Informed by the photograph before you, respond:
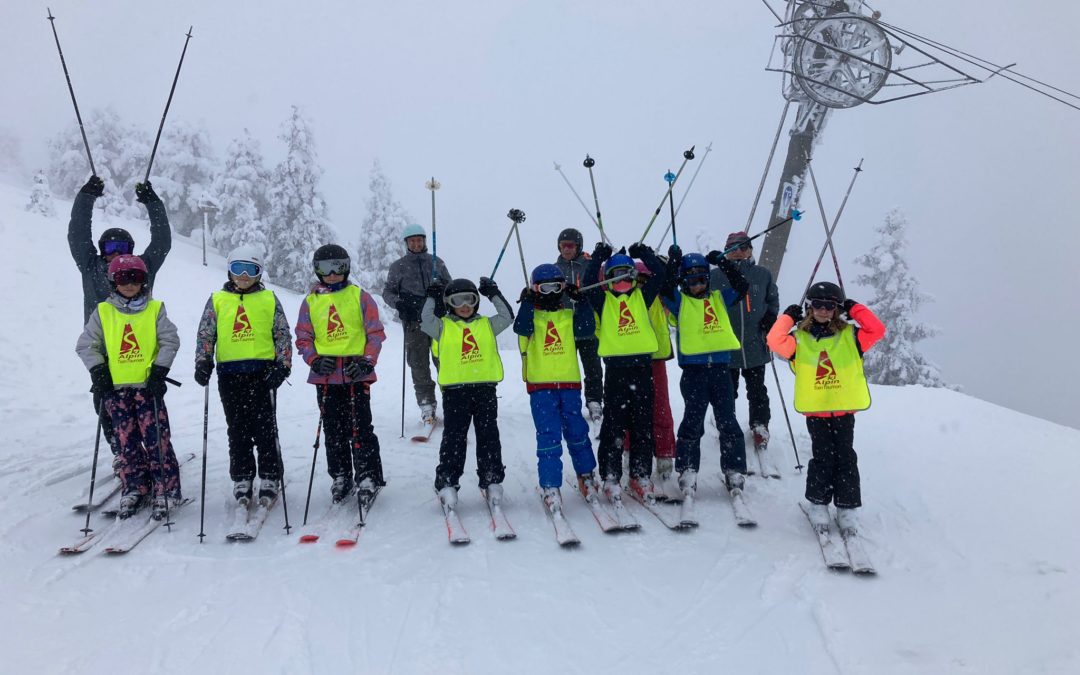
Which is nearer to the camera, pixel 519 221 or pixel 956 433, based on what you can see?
pixel 519 221

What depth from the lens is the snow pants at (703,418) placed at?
5504 millimetres

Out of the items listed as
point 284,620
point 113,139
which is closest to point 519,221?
point 284,620

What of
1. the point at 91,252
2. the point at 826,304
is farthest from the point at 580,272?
the point at 91,252

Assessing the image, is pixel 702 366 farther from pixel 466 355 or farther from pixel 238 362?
pixel 238 362

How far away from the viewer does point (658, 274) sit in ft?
18.3

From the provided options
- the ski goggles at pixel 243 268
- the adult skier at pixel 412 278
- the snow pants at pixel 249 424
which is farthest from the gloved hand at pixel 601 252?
the snow pants at pixel 249 424

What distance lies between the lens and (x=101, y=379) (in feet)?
16.7

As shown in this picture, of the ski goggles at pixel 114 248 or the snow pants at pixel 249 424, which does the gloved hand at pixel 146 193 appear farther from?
the snow pants at pixel 249 424

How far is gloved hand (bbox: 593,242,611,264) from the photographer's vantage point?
5.61 meters

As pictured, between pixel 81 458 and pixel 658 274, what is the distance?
6.59 m

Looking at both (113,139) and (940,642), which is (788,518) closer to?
(940,642)

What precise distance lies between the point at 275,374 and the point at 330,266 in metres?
1.02

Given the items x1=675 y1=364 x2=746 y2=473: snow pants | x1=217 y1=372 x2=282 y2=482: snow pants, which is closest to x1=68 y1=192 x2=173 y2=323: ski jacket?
x1=217 y1=372 x2=282 y2=482: snow pants

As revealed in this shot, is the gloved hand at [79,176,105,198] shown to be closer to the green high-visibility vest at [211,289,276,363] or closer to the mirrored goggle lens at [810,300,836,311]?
the green high-visibility vest at [211,289,276,363]
